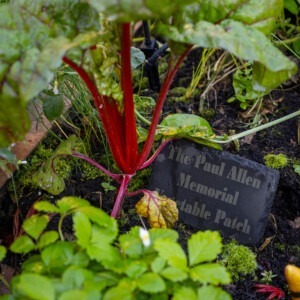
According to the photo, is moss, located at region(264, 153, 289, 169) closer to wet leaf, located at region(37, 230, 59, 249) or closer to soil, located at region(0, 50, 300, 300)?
soil, located at region(0, 50, 300, 300)

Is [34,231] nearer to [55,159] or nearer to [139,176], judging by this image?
[55,159]

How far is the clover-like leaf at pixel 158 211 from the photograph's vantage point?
51.8 inches

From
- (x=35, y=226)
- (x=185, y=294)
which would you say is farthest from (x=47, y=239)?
(x=185, y=294)

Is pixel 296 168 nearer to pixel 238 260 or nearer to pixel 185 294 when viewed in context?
pixel 238 260

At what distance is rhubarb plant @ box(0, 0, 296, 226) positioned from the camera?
0.98 metres

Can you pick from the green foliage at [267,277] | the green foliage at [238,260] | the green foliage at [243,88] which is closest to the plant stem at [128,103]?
the green foliage at [238,260]

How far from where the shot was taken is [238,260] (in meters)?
1.36

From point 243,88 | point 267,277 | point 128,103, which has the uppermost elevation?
point 243,88

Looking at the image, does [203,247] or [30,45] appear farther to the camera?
[30,45]

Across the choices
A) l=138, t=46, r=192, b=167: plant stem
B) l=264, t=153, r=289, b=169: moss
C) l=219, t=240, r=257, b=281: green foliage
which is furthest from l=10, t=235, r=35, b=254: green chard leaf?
l=264, t=153, r=289, b=169: moss

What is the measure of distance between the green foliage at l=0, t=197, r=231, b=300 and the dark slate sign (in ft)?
1.38

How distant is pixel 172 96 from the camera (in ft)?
6.36

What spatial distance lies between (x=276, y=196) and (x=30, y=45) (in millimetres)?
860

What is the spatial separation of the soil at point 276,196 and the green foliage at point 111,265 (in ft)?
1.20
